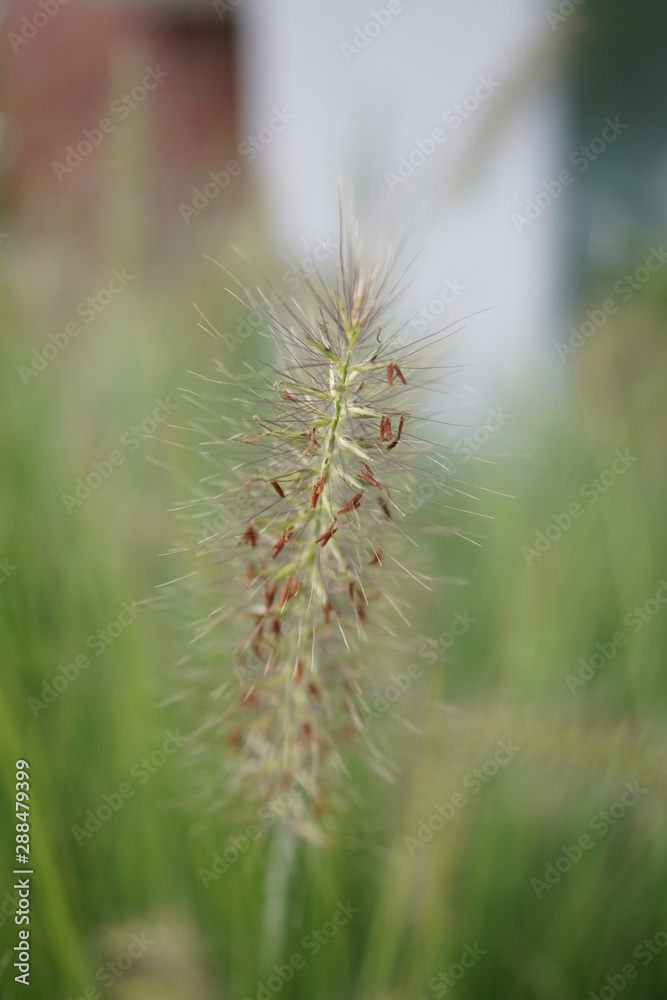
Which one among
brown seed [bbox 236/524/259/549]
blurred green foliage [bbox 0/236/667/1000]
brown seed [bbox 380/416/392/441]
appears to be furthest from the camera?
blurred green foliage [bbox 0/236/667/1000]

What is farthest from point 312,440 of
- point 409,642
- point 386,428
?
point 409,642

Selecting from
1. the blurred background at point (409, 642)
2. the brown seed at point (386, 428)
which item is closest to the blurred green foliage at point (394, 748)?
the blurred background at point (409, 642)

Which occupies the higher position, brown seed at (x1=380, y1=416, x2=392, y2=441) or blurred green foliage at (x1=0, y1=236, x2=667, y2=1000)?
brown seed at (x1=380, y1=416, x2=392, y2=441)

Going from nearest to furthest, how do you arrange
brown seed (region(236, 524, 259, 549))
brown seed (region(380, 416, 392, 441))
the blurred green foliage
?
brown seed (region(380, 416, 392, 441))
brown seed (region(236, 524, 259, 549))
the blurred green foliage

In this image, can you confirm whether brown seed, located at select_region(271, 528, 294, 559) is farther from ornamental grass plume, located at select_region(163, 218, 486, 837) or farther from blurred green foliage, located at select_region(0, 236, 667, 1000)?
blurred green foliage, located at select_region(0, 236, 667, 1000)

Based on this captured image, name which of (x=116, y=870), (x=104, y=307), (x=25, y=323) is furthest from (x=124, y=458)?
(x=116, y=870)

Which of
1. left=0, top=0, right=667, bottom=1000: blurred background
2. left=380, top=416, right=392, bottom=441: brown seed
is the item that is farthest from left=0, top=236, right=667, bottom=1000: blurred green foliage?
left=380, top=416, right=392, bottom=441: brown seed

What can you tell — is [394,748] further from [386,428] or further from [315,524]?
[386,428]

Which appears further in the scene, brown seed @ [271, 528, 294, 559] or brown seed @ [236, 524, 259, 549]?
brown seed @ [236, 524, 259, 549]

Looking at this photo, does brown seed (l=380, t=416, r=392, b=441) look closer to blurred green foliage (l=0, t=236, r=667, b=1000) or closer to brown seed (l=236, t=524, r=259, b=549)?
brown seed (l=236, t=524, r=259, b=549)
